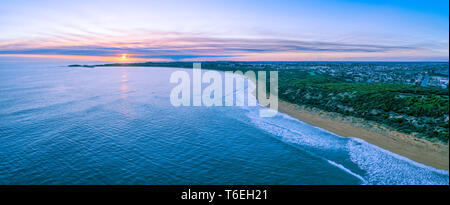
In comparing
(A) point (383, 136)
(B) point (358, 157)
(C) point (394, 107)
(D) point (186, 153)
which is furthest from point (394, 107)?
(D) point (186, 153)

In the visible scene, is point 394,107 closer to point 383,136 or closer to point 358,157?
point 383,136

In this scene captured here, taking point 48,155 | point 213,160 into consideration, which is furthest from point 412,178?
point 48,155

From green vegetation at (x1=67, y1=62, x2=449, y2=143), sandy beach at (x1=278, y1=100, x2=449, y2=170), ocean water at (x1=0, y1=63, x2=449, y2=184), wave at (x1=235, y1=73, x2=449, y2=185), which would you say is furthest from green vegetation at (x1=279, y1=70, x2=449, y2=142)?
ocean water at (x1=0, y1=63, x2=449, y2=184)

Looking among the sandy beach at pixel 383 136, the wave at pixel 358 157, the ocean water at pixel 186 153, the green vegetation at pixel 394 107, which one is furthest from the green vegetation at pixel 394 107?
the ocean water at pixel 186 153

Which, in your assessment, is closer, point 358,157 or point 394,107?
point 358,157

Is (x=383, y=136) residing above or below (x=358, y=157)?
above

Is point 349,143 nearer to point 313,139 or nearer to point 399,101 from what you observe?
point 313,139

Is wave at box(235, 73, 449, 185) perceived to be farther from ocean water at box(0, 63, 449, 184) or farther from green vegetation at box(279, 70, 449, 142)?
green vegetation at box(279, 70, 449, 142)
